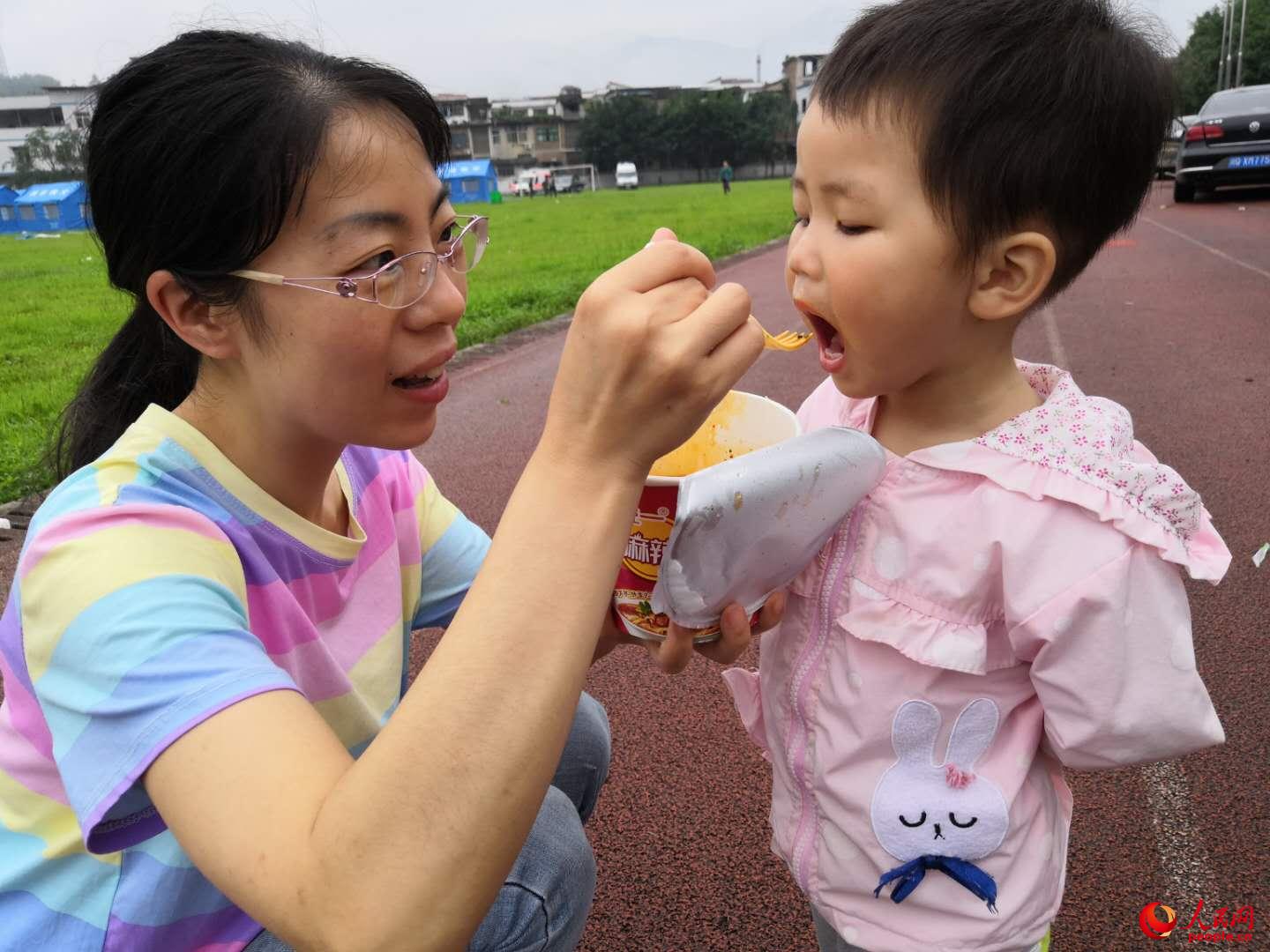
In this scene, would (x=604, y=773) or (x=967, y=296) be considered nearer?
(x=967, y=296)

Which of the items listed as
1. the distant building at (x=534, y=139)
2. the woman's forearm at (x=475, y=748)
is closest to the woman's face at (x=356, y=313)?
the woman's forearm at (x=475, y=748)

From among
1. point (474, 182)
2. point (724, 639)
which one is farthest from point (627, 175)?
point (724, 639)

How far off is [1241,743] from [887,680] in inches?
74.9

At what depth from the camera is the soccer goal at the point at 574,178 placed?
66500mm

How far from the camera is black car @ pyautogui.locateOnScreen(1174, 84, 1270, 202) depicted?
1590 centimetres

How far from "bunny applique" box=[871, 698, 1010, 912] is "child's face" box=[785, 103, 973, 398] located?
1.64ft

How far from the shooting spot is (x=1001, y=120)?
50.8 inches

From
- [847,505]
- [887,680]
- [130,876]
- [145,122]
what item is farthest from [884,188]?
[130,876]

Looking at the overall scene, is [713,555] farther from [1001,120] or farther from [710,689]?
[710,689]

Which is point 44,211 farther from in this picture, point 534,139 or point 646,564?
point 534,139

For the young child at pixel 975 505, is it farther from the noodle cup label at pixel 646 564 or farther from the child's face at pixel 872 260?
the noodle cup label at pixel 646 564

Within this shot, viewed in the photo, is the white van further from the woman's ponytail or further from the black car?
the woman's ponytail

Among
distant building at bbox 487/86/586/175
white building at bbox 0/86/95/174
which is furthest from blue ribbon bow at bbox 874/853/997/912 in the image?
distant building at bbox 487/86/586/175

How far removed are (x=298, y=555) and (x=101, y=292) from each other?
44.7 feet
